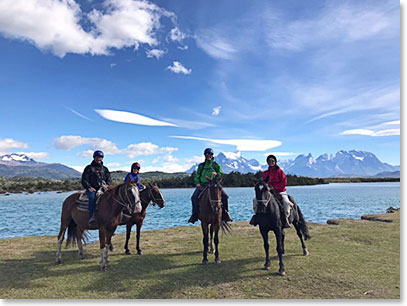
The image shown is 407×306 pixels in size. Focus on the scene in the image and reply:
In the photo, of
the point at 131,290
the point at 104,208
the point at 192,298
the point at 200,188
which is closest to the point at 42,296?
the point at 131,290

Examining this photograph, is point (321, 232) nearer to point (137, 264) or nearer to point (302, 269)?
point (302, 269)

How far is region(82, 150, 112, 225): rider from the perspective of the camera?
9.48m

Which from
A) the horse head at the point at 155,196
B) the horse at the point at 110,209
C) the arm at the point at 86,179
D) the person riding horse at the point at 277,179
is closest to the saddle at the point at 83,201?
the horse at the point at 110,209

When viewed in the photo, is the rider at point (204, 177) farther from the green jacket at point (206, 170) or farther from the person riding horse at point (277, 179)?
the person riding horse at point (277, 179)

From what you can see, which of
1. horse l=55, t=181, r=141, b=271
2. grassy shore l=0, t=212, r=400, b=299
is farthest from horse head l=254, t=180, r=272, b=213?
horse l=55, t=181, r=141, b=271

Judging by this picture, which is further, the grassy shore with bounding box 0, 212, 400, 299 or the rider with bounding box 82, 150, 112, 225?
the rider with bounding box 82, 150, 112, 225

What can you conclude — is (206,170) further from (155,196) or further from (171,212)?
(171,212)

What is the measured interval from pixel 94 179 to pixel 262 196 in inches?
247

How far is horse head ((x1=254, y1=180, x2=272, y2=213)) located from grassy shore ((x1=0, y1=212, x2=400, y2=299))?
206cm

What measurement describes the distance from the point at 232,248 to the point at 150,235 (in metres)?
6.06

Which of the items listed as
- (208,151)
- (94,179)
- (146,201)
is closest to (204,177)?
(208,151)

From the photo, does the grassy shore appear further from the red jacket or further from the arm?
the arm

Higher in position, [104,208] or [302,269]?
[104,208]

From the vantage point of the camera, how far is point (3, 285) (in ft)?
24.5
